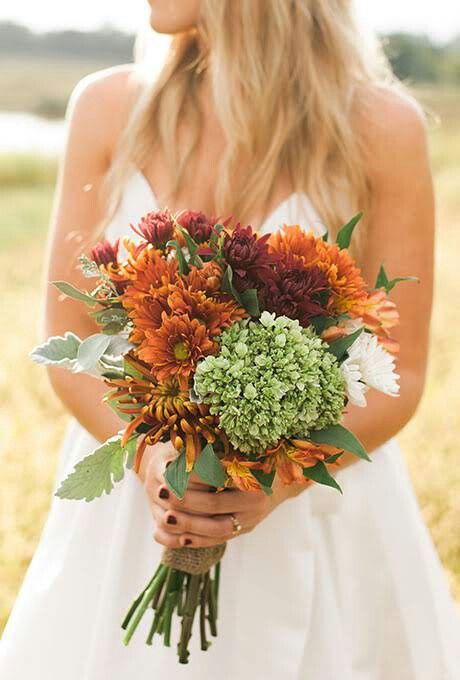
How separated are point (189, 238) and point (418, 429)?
5.11 meters

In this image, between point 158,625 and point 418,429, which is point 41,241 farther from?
point 158,625

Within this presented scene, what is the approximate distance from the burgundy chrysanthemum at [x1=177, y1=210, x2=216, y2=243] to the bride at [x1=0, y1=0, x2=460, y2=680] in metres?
0.69

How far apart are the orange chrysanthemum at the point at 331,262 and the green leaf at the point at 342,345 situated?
0.05m

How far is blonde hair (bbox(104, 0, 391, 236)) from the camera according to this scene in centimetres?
250

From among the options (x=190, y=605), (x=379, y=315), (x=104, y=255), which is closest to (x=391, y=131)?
(x=379, y=315)

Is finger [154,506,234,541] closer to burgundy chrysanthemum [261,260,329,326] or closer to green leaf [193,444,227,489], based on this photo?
green leaf [193,444,227,489]

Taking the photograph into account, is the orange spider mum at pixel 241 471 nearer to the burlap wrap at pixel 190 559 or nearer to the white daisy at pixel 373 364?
the white daisy at pixel 373 364

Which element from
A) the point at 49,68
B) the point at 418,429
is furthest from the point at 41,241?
the point at 49,68

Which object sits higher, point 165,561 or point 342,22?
point 342,22

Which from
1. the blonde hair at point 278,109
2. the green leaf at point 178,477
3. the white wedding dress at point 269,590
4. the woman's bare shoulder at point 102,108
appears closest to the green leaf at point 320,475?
the green leaf at point 178,477

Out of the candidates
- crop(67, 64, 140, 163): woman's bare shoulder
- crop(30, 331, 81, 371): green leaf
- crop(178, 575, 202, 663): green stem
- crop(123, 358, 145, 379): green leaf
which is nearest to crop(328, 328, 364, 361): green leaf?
crop(123, 358, 145, 379): green leaf

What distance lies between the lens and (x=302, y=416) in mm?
1725

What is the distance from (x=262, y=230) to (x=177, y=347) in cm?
89

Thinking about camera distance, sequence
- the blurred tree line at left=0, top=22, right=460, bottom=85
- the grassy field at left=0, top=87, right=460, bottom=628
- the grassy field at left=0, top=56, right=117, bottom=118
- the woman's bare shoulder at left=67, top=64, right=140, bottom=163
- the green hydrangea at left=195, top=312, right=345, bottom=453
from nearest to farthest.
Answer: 1. the green hydrangea at left=195, top=312, right=345, bottom=453
2. the woman's bare shoulder at left=67, top=64, right=140, bottom=163
3. the grassy field at left=0, top=87, right=460, bottom=628
4. the blurred tree line at left=0, top=22, right=460, bottom=85
5. the grassy field at left=0, top=56, right=117, bottom=118
